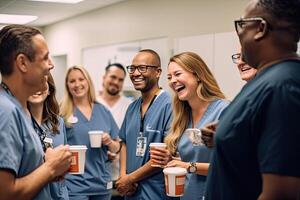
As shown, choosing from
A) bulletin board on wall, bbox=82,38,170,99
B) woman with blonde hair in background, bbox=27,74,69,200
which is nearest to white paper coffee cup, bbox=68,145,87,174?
woman with blonde hair in background, bbox=27,74,69,200

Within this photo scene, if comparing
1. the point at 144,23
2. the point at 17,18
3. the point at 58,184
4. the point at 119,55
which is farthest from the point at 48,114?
the point at 17,18

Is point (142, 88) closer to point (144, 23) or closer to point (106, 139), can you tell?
point (106, 139)

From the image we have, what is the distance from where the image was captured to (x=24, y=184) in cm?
131

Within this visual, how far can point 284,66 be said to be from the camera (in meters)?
1.09

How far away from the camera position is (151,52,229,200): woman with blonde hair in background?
208cm

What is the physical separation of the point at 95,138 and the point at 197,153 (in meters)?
0.98

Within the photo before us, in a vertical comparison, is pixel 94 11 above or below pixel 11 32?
above

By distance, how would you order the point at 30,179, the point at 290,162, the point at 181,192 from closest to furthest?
the point at 290,162 → the point at 30,179 → the point at 181,192

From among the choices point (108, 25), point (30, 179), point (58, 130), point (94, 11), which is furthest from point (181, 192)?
point (94, 11)

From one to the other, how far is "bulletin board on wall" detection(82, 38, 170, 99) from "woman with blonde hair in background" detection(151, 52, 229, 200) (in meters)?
2.49

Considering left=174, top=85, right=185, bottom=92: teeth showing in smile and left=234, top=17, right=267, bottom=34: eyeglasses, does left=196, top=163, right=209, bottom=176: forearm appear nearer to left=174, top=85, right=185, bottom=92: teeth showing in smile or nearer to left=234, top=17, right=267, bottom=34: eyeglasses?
left=174, top=85, right=185, bottom=92: teeth showing in smile

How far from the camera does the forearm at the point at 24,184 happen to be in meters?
1.27

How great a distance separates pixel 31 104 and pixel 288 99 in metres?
1.51

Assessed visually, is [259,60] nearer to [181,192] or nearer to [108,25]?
[181,192]
